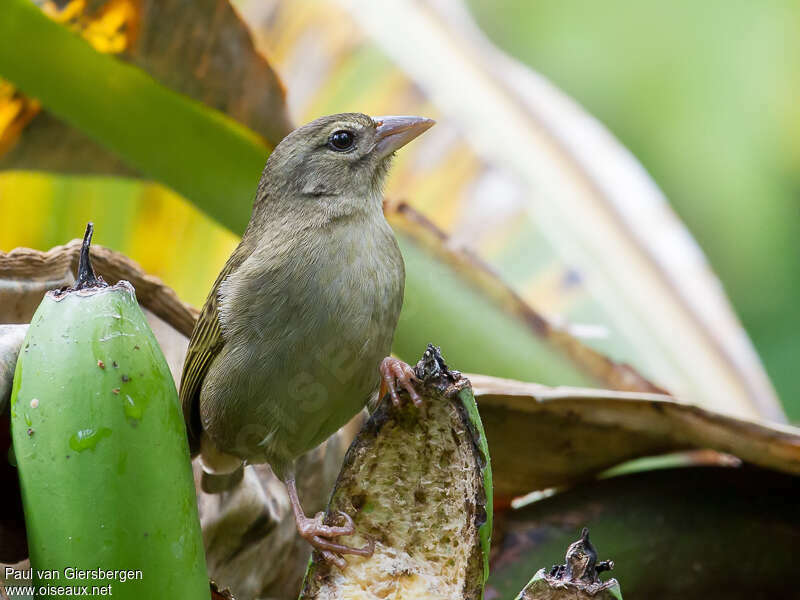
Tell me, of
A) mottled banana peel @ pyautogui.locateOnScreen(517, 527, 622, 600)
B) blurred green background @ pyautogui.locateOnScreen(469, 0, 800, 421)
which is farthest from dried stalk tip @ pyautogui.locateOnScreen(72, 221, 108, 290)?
blurred green background @ pyautogui.locateOnScreen(469, 0, 800, 421)

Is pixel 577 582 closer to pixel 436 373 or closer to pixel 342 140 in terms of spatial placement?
pixel 436 373

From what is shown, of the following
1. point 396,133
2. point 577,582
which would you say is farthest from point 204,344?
point 577,582

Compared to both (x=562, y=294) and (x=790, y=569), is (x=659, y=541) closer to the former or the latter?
(x=790, y=569)

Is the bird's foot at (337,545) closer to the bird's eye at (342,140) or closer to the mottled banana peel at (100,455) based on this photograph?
the mottled banana peel at (100,455)

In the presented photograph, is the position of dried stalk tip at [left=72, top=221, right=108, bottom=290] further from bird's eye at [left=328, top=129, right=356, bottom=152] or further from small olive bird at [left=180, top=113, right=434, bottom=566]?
bird's eye at [left=328, top=129, right=356, bottom=152]

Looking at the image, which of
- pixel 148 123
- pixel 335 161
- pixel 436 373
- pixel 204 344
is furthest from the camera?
pixel 148 123

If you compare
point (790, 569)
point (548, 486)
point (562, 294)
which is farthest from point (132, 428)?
point (562, 294)
